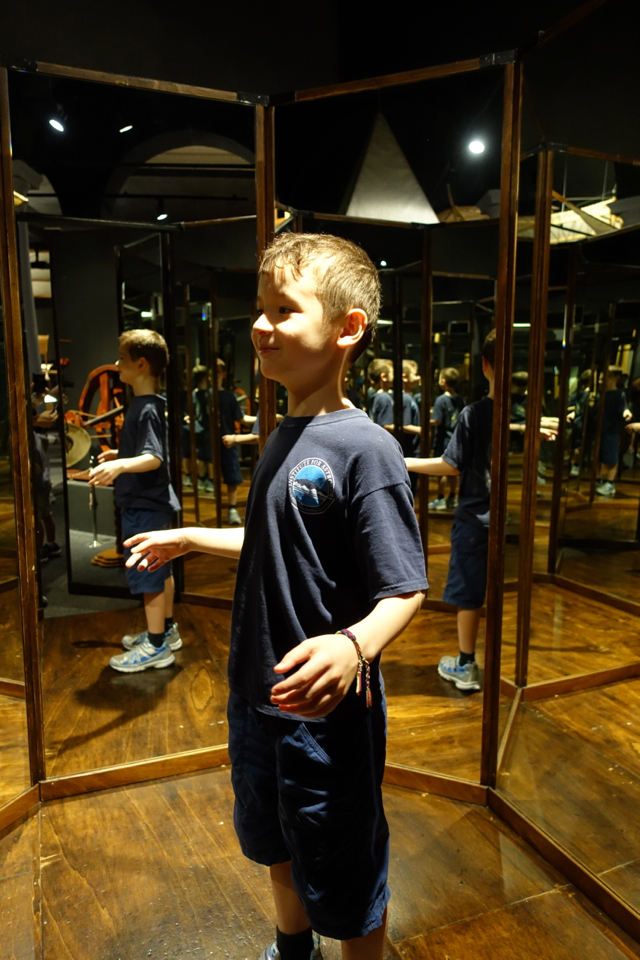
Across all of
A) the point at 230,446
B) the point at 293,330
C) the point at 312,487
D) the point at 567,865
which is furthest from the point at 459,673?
the point at 293,330

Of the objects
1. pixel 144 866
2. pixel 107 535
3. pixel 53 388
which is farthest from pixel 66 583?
pixel 144 866

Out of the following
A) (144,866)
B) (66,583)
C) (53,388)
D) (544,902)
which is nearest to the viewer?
(544,902)

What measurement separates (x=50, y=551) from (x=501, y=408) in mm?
1368

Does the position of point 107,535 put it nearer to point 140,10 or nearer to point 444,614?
point 444,614

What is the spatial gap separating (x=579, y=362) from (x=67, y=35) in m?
1.79

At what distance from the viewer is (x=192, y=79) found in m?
2.27

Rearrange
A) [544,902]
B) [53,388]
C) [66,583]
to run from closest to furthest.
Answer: [544,902] < [53,388] < [66,583]

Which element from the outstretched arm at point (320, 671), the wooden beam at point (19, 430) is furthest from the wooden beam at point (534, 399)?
the wooden beam at point (19, 430)

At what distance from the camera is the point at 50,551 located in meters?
2.11

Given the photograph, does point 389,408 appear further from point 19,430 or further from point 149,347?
point 19,430

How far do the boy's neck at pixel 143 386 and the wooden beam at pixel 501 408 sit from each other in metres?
1.04

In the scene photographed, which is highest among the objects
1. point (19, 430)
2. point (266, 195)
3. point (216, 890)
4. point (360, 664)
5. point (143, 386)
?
point (266, 195)

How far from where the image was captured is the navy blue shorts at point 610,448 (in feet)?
5.40

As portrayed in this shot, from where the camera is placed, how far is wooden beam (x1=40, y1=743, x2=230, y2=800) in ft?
6.72
